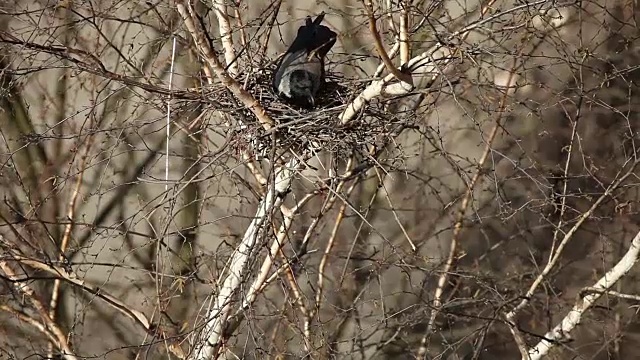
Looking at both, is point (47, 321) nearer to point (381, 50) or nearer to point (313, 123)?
point (313, 123)

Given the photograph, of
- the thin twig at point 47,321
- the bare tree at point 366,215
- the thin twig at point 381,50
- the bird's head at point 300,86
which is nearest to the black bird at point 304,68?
the bird's head at point 300,86

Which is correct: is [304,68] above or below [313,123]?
above

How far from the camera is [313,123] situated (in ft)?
5.54

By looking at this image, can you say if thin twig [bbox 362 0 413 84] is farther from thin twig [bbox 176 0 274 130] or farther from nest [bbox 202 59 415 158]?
thin twig [bbox 176 0 274 130]

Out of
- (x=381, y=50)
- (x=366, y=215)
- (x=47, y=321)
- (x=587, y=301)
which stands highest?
(x=47, y=321)

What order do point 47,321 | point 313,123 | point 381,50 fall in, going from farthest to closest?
1. point 47,321
2. point 313,123
3. point 381,50

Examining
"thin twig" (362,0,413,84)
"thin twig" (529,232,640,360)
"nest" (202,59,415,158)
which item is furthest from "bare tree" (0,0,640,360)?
"thin twig" (362,0,413,84)

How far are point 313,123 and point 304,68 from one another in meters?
0.16

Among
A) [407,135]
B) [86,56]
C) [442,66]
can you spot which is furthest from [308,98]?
[407,135]

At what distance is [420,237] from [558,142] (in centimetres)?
70

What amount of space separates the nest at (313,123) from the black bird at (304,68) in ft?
0.09

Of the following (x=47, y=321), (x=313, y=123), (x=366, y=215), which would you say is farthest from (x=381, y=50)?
(x=47, y=321)

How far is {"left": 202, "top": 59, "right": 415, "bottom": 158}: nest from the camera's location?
Answer: 1.71m

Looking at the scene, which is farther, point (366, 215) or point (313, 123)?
point (366, 215)
